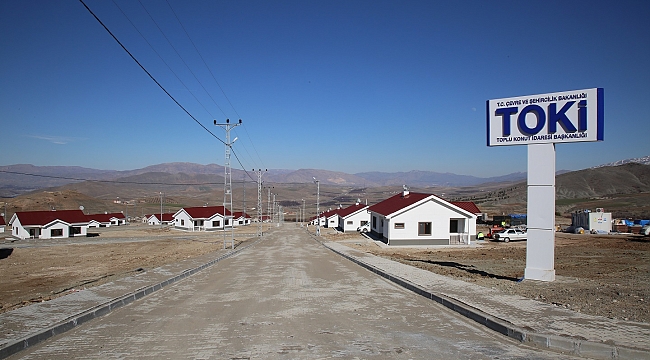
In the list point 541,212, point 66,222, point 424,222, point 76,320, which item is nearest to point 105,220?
Result: point 66,222

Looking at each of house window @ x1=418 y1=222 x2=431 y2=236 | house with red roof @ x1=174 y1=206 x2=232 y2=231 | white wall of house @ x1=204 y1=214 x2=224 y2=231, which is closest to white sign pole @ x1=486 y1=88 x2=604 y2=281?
house window @ x1=418 y1=222 x2=431 y2=236

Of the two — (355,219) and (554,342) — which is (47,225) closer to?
(355,219)

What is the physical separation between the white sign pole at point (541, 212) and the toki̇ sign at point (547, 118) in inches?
18.4

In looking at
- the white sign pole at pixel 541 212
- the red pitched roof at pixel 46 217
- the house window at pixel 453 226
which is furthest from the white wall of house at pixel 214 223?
the white sign pole at pixel 541 212

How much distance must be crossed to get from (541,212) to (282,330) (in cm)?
960

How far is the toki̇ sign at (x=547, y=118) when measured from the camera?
1323 centimetres

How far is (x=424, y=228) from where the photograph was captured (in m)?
43.8

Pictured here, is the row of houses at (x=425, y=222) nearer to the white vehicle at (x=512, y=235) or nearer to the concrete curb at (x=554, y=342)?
the white vehicle at (x=512, y=235)

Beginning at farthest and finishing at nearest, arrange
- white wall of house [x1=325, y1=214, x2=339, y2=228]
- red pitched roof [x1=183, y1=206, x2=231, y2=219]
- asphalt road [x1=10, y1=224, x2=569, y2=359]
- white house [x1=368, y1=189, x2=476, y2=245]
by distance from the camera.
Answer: white wall of house [x1=325, y1=214, x2=339, y2=228] → red pitched roof [x1=183, y1=206, x2=231, y2=219] → white house [x1=368, y1=189, x2=476, y2=245] → asphalt road [x1=10, y1=224, x2=569, y2=359]

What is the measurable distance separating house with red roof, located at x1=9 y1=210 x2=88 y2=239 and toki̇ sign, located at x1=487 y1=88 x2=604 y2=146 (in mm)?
77576

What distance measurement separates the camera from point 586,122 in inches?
525

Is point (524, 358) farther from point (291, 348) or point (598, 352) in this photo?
point (291, 348)

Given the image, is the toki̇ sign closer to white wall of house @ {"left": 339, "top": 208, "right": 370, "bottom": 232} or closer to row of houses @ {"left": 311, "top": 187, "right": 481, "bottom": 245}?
row of houses @ {"left": 311, "top": 187, "right": 481, "bottom": 245}

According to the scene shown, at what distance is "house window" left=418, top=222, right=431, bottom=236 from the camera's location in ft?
143
